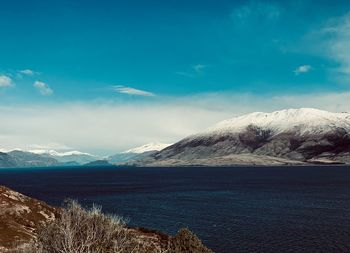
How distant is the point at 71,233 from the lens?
1293 inches

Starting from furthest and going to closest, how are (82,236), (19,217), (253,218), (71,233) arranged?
1. (253,218)
2. (19,217)
3. (82,236)
4. (71,233)

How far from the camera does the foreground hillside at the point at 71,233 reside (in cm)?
3238

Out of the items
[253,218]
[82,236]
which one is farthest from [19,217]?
A: [253,218]

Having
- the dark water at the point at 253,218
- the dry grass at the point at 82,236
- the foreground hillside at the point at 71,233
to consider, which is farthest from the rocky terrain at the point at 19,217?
the dark water at the point at 253,218

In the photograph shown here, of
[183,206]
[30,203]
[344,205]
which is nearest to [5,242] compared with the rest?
[30,203]

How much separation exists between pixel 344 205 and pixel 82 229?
5380 inches

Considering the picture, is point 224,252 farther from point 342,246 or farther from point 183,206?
point 183,206

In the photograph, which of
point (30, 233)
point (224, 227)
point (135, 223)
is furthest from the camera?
point (135, 223)

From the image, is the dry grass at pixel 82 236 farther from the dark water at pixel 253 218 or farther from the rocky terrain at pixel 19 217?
the dark water at pixel 253 218

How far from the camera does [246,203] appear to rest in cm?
16488

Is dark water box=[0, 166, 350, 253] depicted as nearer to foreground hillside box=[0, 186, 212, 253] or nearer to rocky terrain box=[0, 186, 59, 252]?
foreground hillside box=[0, 186, 212, 253]

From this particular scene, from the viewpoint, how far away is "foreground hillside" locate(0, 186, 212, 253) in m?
32.4

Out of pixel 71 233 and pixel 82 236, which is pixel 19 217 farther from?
pixel 71 233

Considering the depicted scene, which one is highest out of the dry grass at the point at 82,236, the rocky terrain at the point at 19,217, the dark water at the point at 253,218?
the dry grass at the point at 82,236
